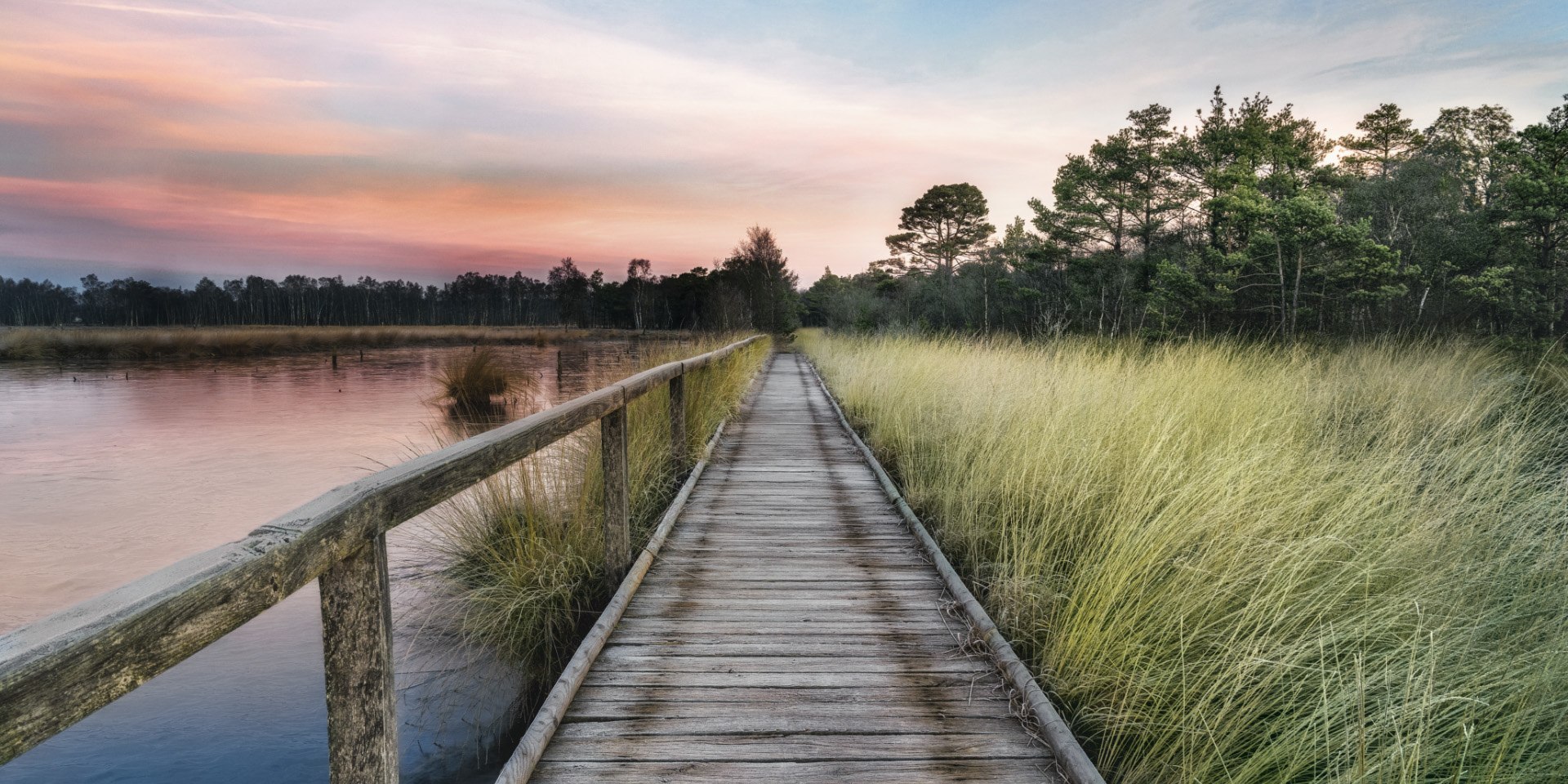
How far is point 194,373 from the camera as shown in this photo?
1167 inches

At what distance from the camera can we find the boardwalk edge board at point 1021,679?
2.24 m

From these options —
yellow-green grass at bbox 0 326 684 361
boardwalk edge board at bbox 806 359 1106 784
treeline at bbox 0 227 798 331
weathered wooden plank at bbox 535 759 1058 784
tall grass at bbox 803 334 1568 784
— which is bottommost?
weathered wooden plank at bbox 535 759 1058 784

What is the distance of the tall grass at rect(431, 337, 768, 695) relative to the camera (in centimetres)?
402

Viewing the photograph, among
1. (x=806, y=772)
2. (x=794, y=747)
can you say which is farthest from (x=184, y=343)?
(x=806, y=772)

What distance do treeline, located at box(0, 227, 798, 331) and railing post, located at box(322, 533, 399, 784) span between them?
63.9 meters

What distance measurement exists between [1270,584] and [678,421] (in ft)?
16.1

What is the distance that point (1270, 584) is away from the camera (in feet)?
9.38

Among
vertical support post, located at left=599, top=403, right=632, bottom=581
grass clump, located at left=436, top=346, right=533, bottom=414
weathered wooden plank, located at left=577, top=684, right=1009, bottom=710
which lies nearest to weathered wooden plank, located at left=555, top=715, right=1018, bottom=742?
weathered wooden plank, located at left=577, top=684, right=1009, bottom=710

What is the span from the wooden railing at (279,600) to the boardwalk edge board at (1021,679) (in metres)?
1.99

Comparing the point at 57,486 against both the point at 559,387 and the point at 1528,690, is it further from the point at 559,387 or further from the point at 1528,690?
the point at 1528,690

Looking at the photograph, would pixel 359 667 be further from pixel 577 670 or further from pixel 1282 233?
pixel 1282 233

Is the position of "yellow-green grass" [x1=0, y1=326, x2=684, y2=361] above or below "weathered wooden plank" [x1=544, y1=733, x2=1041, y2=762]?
above

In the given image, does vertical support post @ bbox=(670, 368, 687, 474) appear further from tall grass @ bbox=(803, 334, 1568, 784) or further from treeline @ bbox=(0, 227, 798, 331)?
treeline @ bbox=(0, 227, 798, 331)

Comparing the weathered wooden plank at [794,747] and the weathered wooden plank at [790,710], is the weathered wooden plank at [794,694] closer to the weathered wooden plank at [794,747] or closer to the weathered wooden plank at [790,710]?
the weathered wooden plank at [790,710]
